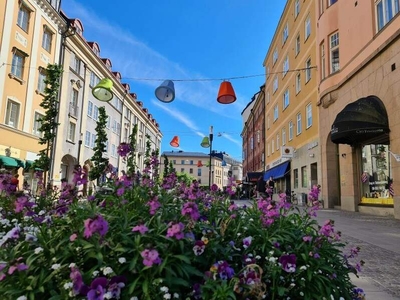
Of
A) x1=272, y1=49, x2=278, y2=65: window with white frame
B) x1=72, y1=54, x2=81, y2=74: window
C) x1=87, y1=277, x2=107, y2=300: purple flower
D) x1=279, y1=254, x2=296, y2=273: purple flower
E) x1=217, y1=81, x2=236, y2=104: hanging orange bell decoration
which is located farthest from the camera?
x1=272, y1=49, x2=278, y2=65: window with white frame

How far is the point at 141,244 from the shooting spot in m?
1.99

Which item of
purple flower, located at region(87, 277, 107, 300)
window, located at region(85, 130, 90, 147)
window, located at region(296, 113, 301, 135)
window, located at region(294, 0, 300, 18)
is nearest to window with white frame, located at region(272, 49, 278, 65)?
window, located at region(294, 0, 300, 18)

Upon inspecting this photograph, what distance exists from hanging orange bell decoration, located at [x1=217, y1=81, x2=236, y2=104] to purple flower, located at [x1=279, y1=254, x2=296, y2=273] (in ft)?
25.1

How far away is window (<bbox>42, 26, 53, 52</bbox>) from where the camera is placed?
2406cm

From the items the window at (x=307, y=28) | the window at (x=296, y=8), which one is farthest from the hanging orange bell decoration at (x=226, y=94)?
the window at (x=296, y=8)

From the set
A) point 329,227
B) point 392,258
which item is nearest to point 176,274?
point 329,227

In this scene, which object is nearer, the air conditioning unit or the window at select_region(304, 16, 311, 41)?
the window at select_region(304, 16, 311, 41)

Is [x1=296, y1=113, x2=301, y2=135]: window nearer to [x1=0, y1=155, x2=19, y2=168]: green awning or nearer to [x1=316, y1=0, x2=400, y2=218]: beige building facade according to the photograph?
[x1=316, y1=0, x2=400, y2=218]: beige building facade

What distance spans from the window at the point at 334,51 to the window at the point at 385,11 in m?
4.27

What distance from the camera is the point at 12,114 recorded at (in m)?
20.7

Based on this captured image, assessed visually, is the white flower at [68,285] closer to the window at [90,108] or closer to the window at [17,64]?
the window at [17,64]

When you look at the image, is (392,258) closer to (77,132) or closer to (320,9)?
(320,9)

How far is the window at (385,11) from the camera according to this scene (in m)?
11.7

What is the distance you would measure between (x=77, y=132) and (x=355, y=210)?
79.9ft
